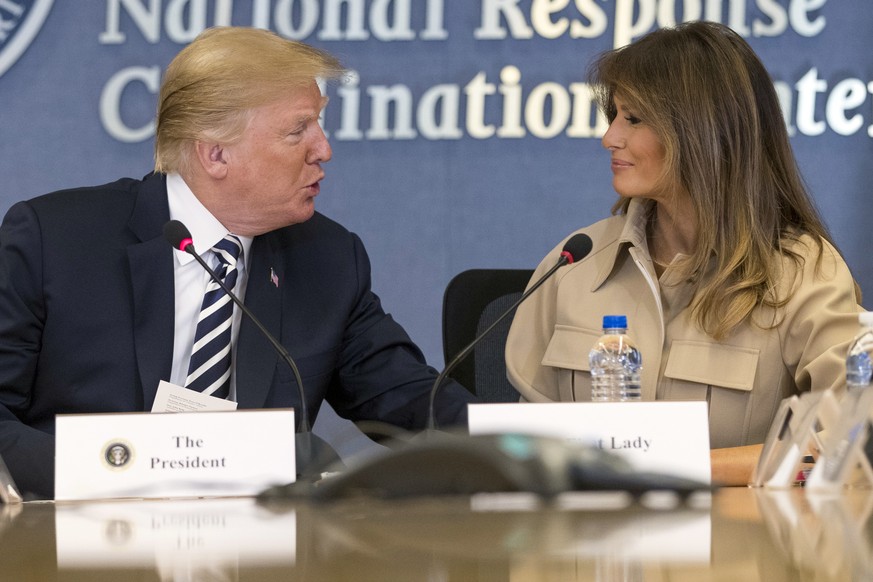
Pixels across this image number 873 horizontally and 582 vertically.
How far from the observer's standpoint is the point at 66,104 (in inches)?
159

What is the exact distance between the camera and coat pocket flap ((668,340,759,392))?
2.06 metres

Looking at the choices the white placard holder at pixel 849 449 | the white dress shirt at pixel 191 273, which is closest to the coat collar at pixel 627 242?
the white dress shirt at pixel 191 273

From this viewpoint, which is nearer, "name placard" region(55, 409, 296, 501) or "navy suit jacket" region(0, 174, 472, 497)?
"name placard" region(55, 409, 296, 501)

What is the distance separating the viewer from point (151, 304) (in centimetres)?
210

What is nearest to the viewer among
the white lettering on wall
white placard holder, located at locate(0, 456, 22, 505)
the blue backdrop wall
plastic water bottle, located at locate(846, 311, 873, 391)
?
white placard holder, located at locate(0, 456, 22, 505)

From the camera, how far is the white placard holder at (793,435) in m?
1.26

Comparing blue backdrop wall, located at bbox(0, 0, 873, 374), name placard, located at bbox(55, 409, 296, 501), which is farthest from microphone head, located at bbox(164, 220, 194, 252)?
blue backdrop wall, located at bbox(0, 0, 873, 374)

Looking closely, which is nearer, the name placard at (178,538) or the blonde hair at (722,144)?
the name placard at (178,538)

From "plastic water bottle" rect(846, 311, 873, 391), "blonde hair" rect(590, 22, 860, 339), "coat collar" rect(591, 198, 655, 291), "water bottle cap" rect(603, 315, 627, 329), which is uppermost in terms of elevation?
"blonde hair" rect(590, 22, 860, 339)

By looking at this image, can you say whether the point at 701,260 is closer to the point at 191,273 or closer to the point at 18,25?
the point at 191,273

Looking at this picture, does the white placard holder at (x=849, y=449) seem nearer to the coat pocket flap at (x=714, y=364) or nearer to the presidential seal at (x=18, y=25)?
the coat pocket flap at (x=714, y=364)

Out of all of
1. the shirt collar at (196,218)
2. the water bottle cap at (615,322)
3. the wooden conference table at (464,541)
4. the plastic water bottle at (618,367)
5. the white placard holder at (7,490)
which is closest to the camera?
the wooden conference table at (464,541)

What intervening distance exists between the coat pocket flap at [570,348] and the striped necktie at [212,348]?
62cm

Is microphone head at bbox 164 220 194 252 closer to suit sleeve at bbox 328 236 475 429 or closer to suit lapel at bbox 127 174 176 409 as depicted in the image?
suit lapel at bbox 127 174 176 409
